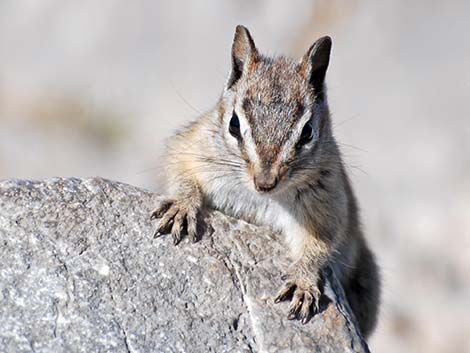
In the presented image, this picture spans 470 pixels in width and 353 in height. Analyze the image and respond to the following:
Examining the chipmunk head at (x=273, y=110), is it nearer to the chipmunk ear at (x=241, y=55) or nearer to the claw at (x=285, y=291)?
the chipmunk ear at (x=241, y=55)

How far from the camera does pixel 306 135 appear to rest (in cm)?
544

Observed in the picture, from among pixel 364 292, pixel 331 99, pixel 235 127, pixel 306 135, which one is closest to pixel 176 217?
pixel 235 127

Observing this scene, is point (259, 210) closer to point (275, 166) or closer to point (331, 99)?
point (275, 166)

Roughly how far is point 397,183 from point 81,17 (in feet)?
19.8

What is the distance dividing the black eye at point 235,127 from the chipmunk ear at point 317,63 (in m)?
0.50

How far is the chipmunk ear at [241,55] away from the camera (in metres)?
5.81

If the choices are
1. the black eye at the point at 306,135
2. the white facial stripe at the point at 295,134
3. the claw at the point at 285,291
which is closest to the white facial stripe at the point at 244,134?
the white facial stripe at the point at 295,134

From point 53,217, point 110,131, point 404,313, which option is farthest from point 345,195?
point 110,131

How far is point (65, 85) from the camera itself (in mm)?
13680

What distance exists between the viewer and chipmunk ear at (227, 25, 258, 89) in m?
5.81

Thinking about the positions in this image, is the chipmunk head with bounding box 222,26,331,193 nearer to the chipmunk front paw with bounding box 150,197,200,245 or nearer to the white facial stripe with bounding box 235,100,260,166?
the white facial stripe with bounding box 235,100,260,166

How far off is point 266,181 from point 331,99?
19.1 ft

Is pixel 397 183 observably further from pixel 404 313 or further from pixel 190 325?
pixel 190 325

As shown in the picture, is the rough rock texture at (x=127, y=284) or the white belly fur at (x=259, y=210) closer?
the rough rock texture at (x=127, y=284)
